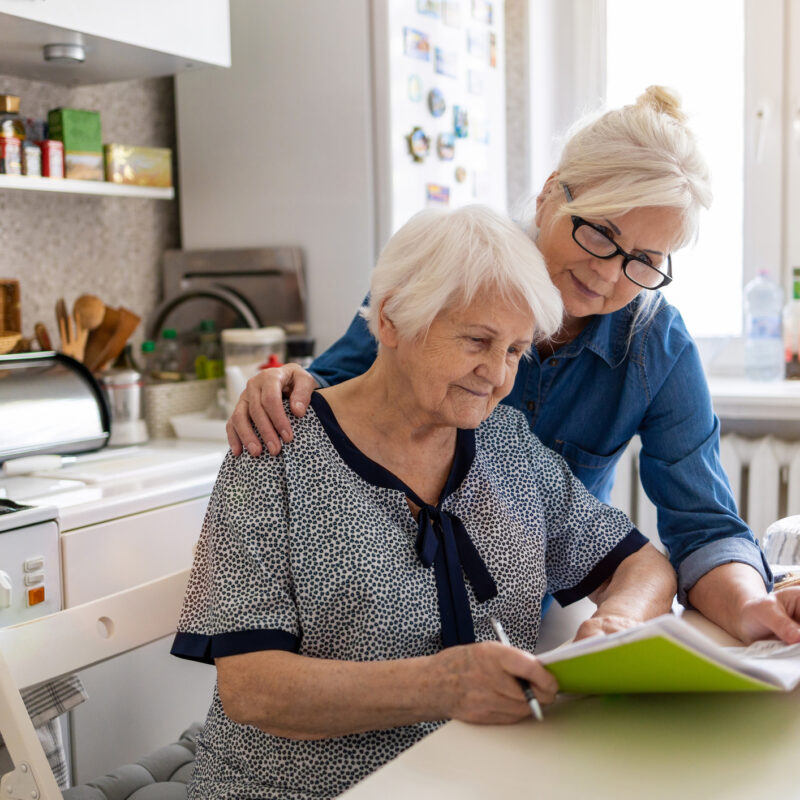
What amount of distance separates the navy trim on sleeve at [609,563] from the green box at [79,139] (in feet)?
5.36

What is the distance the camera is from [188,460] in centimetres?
216

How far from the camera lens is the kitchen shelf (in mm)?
2119

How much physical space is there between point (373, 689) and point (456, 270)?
0.46m

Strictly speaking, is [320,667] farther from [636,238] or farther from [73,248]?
[73,248]

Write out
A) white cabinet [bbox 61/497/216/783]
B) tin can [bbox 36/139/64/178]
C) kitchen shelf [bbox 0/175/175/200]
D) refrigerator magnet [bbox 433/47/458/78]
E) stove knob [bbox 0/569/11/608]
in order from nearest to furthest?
stove knob [bbox 0/569/11/608], white cabinet [bbox 61/497/216/783], kitchen shelf [bbox 0/175/175/200], tin can [bbox 36/139/64/178], refrigerator magnet [bbox 433/47/458/78]

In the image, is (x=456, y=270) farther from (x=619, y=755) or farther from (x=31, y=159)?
(x=31, y=159)

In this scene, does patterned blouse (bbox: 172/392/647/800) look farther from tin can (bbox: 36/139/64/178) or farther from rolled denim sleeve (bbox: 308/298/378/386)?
tin can (bbox: 36/139/64/178)

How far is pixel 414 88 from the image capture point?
2.51 metres

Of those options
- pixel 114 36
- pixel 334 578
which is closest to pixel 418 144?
pixel 114 36

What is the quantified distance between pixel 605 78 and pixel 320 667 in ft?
8.02

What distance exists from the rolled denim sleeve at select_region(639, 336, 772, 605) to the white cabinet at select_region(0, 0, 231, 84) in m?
1.37

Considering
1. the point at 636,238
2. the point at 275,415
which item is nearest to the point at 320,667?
the point at 275,415

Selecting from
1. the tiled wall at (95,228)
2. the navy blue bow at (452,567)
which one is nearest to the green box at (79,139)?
the tiled wall at (95,228)

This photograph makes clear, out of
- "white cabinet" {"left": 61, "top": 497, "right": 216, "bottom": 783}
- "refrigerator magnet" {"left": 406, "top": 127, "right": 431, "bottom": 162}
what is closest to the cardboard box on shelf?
"refrigerator magnet" {"left": 406, "top": 127, "right": 431, "bottom": 162}
